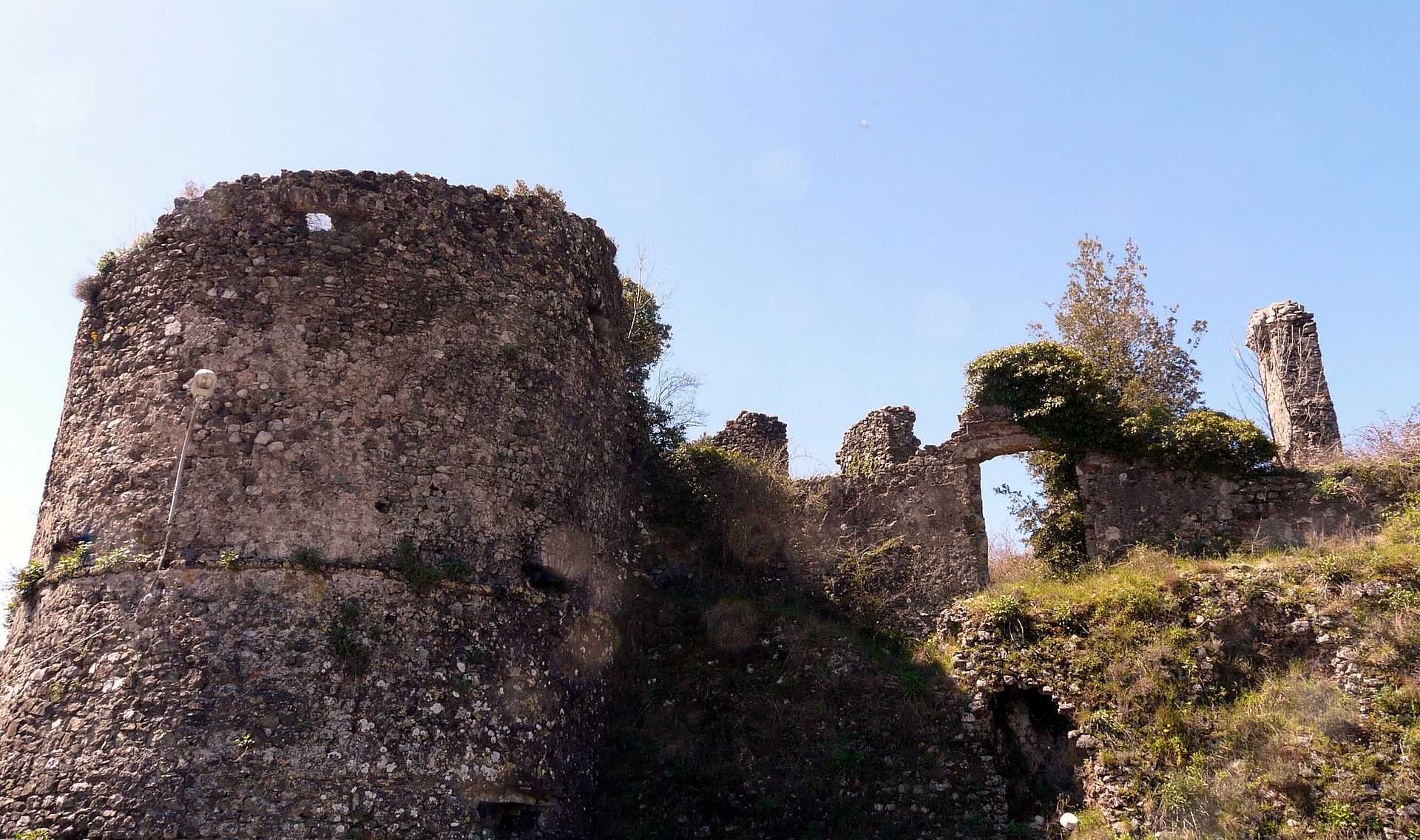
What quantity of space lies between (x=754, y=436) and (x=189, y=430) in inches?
331

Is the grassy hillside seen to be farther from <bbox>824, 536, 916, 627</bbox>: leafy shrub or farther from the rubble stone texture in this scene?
the rubble stone texture

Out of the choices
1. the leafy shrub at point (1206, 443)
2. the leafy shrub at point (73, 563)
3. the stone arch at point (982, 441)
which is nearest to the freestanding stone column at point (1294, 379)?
the leafy shrub at point (1206, 443)

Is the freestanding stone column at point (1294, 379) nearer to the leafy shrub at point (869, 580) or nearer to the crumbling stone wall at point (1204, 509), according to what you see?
the crumbling stone wall at point (1204, 509)

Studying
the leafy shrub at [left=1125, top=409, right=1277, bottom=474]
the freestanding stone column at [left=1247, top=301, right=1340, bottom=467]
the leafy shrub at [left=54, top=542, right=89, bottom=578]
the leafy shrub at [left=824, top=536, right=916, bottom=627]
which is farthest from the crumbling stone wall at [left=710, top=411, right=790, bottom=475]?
the leafy shrub at [left=54, top=542, right=89, bottom=578]

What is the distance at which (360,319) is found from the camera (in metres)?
10.8

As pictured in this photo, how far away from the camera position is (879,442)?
14844 millimetres

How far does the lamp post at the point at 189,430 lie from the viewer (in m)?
9.73

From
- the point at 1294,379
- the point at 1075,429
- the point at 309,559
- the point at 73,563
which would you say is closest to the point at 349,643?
the point at 309,559

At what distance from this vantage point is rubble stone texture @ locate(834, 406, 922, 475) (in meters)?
14.7

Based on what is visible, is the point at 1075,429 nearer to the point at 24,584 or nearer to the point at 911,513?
the point at 911,513

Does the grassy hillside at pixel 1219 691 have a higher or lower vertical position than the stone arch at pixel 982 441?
lower

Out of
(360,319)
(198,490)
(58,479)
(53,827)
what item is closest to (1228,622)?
(360,319)

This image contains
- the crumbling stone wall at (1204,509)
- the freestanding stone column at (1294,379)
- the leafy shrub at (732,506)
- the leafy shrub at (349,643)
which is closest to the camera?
the leafy shrub at (349,643)

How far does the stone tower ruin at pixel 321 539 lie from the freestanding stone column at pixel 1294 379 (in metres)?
10.3
